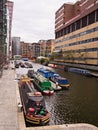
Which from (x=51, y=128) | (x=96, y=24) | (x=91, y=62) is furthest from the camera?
(x=91, y=62)

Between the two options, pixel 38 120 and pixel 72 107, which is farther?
pixel 72 107

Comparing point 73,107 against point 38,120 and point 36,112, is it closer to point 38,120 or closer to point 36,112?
point 36,112

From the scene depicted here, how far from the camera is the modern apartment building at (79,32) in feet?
323

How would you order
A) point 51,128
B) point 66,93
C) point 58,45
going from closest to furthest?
point 51,128 → point 66,93 → point 58,45

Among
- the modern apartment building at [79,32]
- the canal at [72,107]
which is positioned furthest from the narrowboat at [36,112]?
the modern apartment building at [79,32]

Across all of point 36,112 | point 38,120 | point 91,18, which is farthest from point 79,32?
point 38,120

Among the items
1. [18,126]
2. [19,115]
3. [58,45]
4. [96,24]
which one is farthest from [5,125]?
[58,45]

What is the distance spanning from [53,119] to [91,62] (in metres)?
73.6

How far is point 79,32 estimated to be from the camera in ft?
384

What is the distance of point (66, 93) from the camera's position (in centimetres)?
4888

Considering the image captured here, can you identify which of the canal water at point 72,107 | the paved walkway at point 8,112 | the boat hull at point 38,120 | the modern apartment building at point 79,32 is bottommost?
the canal water at point 72,107

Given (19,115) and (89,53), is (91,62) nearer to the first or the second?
(89,53)

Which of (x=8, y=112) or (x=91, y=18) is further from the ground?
(x=91, y=18)

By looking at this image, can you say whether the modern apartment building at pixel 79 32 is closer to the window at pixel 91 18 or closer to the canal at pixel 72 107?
the window at pixel 91 18
